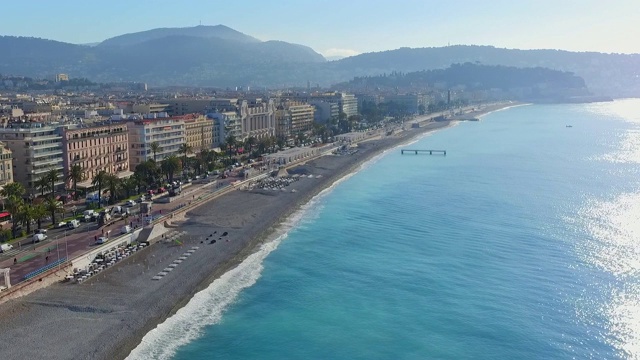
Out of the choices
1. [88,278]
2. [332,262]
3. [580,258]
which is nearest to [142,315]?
[88,278]

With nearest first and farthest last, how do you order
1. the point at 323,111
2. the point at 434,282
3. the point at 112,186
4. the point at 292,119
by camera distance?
the point at 434,282
the point at 112,186
the point at 292,119
the point at 323,111

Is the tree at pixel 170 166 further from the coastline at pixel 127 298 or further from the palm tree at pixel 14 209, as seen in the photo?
the palm tree at pixel 14 209

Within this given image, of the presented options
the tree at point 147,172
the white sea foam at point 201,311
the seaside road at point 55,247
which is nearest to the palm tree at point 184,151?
the tree at point 147,172

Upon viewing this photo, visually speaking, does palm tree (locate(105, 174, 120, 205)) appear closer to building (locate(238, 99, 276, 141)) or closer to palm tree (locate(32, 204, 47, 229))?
palm tree (locate(32, 204, 47, 229))

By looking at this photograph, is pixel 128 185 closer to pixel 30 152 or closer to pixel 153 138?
pixel 30 152

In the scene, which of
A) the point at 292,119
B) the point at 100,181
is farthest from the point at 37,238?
the point at 292,119

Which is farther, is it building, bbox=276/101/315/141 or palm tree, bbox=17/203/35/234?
building, bbox=276/101/315/141

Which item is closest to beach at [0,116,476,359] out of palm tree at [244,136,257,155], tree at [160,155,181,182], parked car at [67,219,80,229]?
parked car at [67,219,80,229]
